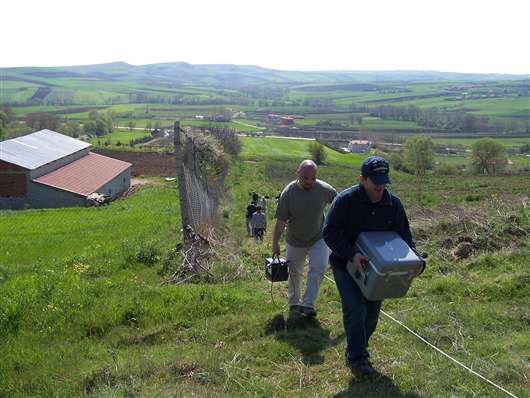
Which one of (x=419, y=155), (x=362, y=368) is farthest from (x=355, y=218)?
(x=419, y=155)

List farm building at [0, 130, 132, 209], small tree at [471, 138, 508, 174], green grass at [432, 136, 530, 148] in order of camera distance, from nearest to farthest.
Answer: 1. farm building at [0, 130, 132, 209]
2. small tree at [471, 138, 508, 174]
3. green grass at [432, 136, 530, 148]

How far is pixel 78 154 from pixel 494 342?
1646 inches

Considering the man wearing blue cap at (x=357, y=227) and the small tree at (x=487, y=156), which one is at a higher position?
the man wearing blue cap at (x=357, y=227)

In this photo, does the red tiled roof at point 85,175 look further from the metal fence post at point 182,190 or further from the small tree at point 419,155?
the small tree at point 419,155

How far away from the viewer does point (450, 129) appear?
11756cm

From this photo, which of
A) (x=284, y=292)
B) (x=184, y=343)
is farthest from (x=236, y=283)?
(x=184, y=343)

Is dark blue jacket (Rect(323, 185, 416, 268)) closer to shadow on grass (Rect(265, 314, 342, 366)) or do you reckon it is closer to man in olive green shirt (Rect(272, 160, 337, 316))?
shadow on grass (Rect(265, 314, 342, 366))

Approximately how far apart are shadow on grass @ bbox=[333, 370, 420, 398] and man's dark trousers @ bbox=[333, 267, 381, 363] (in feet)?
0.70

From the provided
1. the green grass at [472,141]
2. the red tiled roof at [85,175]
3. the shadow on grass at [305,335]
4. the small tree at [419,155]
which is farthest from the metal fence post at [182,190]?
the green grass at [472,141]

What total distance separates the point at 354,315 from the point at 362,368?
467mm

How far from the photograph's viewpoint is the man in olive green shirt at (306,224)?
6.35m

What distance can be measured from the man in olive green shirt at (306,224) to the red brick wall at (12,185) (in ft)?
99.3

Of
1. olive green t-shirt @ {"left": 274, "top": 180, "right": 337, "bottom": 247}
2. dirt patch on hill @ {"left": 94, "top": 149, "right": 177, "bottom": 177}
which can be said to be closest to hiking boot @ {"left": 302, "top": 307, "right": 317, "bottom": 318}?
olive green t-shirt @ {"left": 274, "top": 180, "right": 337, "bottom": 247}

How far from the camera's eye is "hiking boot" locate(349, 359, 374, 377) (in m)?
4.73
